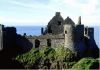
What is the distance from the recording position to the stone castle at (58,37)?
7106 centimetres

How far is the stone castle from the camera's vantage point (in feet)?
233

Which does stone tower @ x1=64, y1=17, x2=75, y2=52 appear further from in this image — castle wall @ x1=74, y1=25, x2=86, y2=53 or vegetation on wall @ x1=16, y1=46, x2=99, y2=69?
vegetation on wall @ x1=16, y1=46, x2=99, y2=69

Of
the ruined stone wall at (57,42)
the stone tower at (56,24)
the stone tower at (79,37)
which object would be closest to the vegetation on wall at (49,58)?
the ruined stone wall at (57,42)

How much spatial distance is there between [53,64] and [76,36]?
5781 millimetres

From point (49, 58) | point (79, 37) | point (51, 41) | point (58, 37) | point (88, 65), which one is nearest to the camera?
point (88, 65)

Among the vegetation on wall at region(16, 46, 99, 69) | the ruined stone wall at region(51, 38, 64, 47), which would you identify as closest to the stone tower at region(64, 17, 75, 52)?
the vegetation on wall at region(16, 46, 99, 69)

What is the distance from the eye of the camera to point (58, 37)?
72.3m

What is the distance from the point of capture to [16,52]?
2931 inches

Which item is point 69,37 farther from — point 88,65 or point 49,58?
point 88,65

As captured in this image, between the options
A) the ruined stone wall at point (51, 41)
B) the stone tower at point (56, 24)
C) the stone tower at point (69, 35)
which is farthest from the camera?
the stone tower at point (56, 24)

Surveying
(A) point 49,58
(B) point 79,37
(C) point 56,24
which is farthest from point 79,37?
(C) point 56,24

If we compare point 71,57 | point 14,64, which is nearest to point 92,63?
point 71,57

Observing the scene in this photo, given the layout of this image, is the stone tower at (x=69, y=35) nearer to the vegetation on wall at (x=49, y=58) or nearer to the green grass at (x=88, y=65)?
the vegetation on wall at (x=49, y=58)

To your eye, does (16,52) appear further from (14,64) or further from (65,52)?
(65,52)
